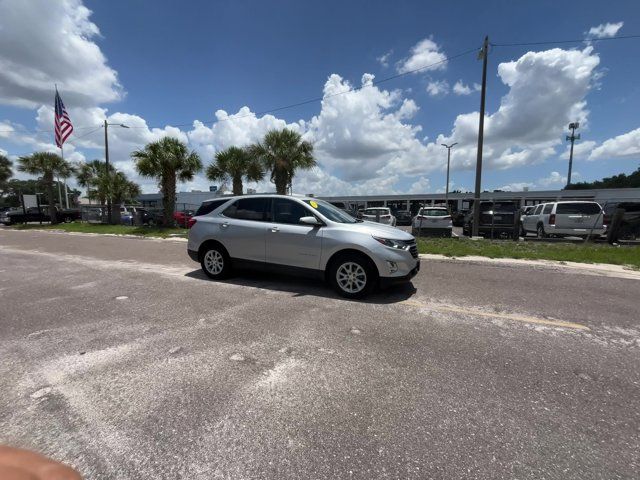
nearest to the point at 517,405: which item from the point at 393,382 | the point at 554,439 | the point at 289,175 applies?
the point at 554,439

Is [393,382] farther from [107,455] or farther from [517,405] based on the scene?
[107,455]

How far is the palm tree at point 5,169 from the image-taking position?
36.6 meters

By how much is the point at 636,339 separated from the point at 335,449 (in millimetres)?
3924

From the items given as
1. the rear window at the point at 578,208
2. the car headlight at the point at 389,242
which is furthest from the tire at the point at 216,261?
the rear window at the point at 578,208

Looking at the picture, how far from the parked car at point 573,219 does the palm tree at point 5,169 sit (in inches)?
1949

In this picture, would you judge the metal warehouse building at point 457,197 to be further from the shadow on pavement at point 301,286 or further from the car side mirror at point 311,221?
the car side mirror at point 311,221

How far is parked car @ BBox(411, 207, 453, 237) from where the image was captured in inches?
594

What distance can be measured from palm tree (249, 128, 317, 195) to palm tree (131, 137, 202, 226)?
14.0ft

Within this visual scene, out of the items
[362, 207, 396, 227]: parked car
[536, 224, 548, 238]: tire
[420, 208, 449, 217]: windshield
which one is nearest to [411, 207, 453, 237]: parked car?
[420, 208, 449, 217]: windshield

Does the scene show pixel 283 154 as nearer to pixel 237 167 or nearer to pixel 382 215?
pixel 237 167

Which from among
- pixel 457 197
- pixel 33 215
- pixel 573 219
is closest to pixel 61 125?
pixel 33 215

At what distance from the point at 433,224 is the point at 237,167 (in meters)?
13.5

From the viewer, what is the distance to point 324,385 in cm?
283

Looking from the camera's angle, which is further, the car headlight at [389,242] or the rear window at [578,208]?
the rear window at [578,208]
